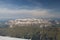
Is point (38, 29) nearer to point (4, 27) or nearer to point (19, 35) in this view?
point (19, 35)

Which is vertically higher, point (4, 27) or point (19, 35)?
point (4, 27)

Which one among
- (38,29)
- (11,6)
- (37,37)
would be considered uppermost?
(11,6)

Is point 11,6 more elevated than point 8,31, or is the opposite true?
point 11,6

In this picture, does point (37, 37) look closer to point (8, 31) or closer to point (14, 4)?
point (8, 31)

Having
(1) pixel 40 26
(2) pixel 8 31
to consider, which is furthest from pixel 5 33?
(1) pixel 40 26

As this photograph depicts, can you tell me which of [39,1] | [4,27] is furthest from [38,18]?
[4,27]

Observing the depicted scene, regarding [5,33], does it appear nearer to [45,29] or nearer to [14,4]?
[14,4]

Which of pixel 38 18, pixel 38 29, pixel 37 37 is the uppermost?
pixel 38 18

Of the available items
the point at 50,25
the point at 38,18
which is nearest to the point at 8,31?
the point at 38,18
